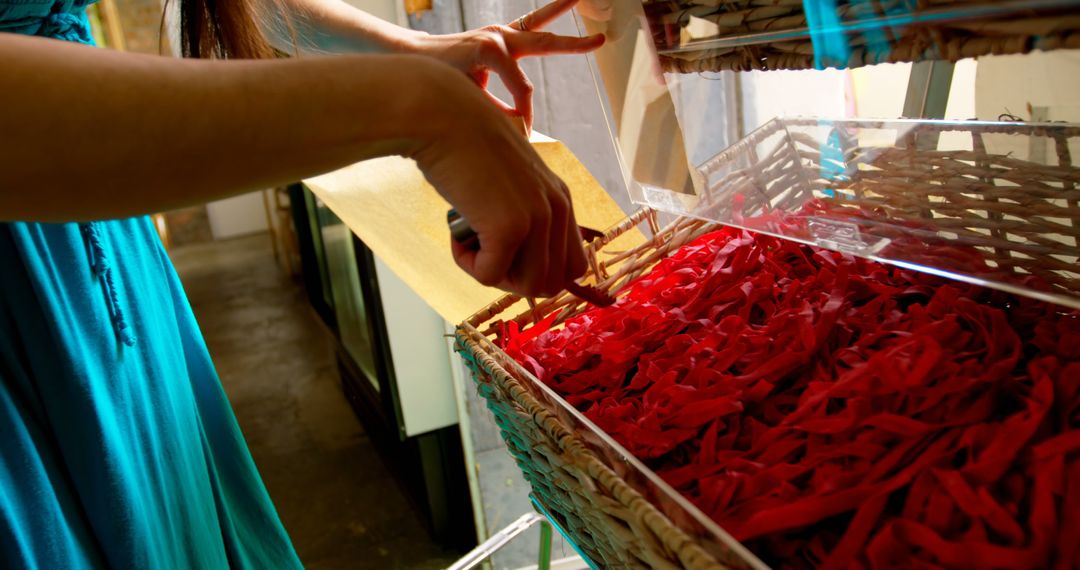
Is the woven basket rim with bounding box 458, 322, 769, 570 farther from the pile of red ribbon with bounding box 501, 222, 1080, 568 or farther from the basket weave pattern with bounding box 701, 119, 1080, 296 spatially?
the basket weave pattern with bounding box 701, 119, 1080, 296

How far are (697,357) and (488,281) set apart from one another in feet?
0.73

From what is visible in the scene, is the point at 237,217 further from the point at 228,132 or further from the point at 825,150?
the point at 228,132

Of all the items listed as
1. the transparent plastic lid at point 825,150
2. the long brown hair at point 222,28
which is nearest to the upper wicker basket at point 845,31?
the transparent plastic lid at point 825,150

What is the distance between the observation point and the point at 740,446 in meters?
0.50

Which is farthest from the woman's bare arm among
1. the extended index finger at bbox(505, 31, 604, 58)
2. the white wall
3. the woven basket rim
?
the white wall

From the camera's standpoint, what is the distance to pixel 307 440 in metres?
2.35

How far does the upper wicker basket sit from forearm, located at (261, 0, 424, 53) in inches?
11.5

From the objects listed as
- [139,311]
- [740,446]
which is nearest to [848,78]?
[740,446]

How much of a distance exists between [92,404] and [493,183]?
415mm

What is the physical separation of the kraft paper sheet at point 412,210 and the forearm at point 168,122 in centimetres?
41

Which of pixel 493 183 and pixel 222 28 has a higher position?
pixel 222 28

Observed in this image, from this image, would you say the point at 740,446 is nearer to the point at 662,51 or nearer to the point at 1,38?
the point at 662,51

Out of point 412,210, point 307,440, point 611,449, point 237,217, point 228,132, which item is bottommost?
point 307,440

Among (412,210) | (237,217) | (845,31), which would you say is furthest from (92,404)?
(237,217)
